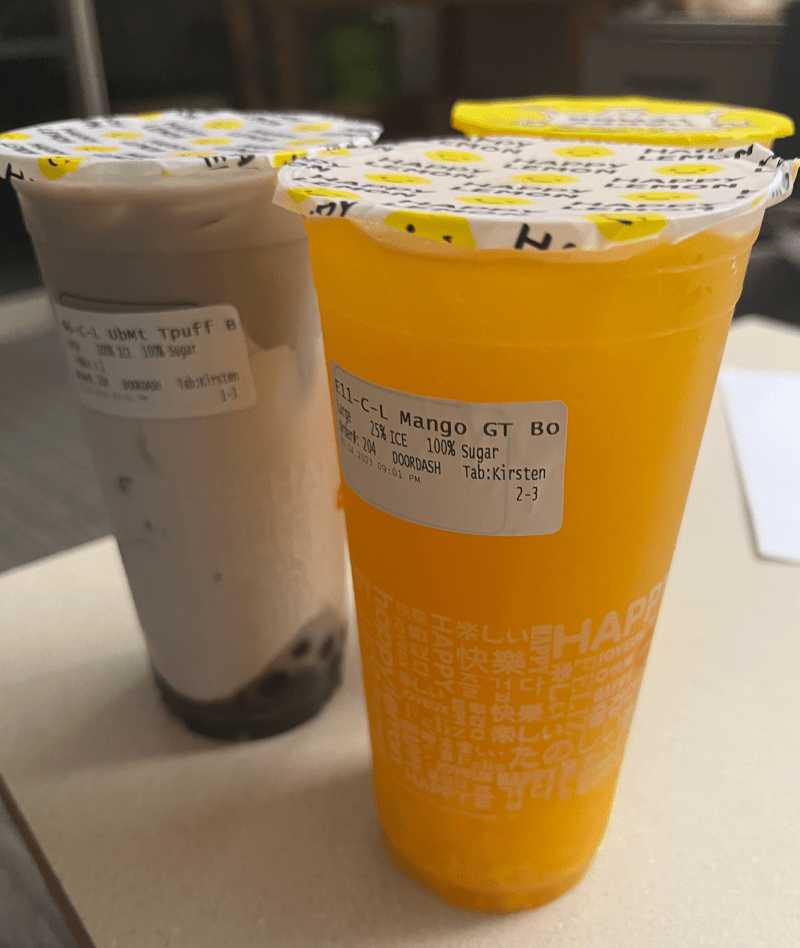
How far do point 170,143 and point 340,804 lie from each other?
1.23 feet

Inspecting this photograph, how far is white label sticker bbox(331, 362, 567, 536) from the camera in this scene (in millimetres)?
265

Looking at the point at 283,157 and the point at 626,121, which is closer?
the point at 283,157

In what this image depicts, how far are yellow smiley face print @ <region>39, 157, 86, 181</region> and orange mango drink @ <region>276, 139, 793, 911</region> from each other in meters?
0.11

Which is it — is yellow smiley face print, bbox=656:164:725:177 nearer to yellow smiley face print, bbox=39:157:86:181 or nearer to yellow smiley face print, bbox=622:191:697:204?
yellow smiley face print, bbox=622:191:697:204

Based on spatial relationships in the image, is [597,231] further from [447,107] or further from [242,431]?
[447,107]

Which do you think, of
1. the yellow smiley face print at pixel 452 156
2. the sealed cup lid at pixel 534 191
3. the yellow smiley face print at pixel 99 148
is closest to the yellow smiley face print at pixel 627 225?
the sealed cup lid at pixel 534 191

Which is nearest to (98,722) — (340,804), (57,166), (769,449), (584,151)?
(340,804)

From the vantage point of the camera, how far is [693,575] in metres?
0.61

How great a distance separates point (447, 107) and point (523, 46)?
27 centimetres

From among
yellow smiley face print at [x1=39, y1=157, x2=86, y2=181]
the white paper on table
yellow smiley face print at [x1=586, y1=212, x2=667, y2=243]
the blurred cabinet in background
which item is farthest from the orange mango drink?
the blurred cabinet in background

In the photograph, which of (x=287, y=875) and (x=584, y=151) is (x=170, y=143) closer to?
(x=584, y=151)

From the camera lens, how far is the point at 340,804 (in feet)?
1.45

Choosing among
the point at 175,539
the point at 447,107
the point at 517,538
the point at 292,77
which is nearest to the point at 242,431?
the point at 175,539

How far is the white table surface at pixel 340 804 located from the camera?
37 cm
